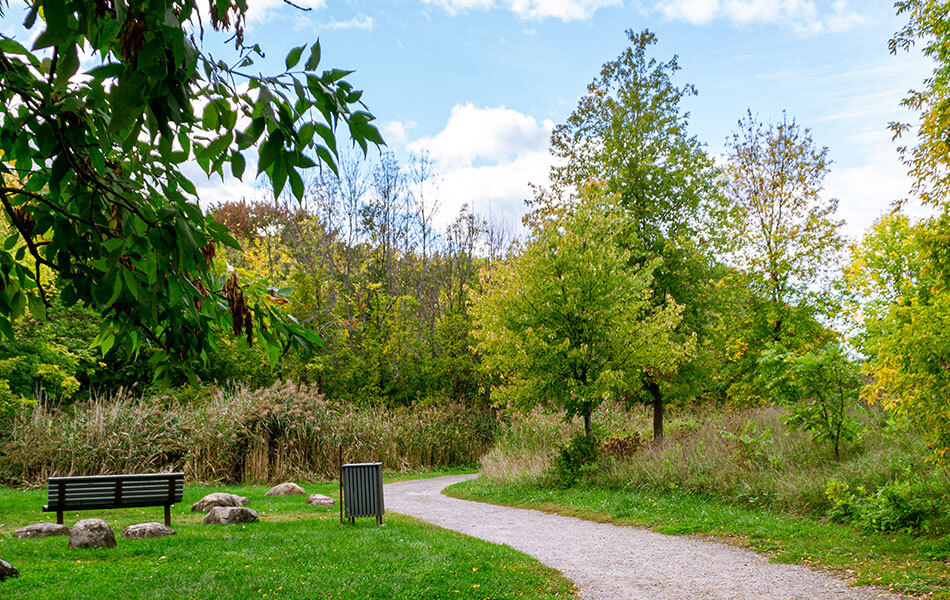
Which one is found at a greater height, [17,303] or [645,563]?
[17,303]

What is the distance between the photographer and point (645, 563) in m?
7.58

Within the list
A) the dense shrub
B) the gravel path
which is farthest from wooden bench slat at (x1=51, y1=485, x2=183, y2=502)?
the dense shrub

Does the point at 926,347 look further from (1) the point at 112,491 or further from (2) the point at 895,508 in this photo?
(1) the point at 112,491

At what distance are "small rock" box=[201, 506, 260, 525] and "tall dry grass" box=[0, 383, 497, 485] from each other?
687cm

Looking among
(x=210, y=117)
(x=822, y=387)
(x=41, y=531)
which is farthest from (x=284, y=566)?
(x=822, y=387)

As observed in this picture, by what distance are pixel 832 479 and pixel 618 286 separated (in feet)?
20.2

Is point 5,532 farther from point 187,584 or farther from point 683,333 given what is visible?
point 683,333

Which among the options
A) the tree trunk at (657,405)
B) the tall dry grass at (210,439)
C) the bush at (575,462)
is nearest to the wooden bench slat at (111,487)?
the tall dry grass at (210,439)

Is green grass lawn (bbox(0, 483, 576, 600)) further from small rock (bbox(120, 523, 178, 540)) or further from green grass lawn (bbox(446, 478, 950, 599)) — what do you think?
green grass lawn (bbox(446, 478, 950, 599))

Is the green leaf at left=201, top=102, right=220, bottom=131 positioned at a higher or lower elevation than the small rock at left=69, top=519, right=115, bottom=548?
higher

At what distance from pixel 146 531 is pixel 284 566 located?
313 centimetres

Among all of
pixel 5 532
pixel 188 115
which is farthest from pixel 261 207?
pixel 188 115

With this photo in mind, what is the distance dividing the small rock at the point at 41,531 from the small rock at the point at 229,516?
202 cm

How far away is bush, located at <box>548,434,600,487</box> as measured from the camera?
14844 millimetres
